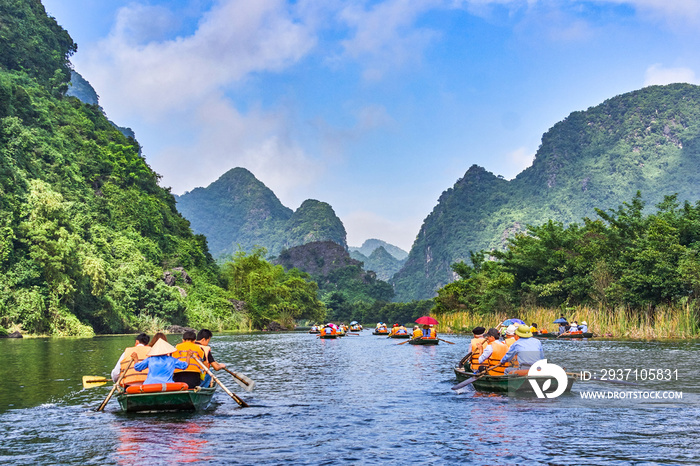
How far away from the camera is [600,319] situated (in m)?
39.8

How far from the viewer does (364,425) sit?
38.4 ft

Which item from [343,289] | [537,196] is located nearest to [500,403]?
[343,289]

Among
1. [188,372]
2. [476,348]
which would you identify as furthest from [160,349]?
[476,348]

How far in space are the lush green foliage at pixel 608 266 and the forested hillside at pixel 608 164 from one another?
4266 inches

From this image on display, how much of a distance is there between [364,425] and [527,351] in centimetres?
501

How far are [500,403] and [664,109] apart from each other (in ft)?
633

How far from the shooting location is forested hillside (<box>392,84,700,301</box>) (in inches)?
6506

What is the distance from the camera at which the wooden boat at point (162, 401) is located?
1194 cm

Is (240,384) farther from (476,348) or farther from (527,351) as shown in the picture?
(527,351)

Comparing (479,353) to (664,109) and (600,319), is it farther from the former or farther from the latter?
(664,109)

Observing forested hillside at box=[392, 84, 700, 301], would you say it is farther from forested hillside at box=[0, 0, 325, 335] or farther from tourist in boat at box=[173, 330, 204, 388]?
tourist in boat at box=[173, 330, 204, 388]

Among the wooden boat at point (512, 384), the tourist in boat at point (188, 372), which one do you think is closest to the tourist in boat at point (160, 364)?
the tourist in boat at point (188, 372)

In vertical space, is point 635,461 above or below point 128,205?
below

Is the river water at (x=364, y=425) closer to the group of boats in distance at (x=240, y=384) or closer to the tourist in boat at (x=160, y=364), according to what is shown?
the group of boats in distance at (x=240, y=384)
